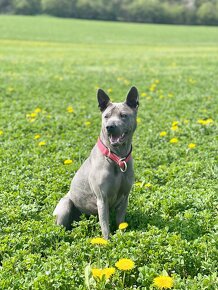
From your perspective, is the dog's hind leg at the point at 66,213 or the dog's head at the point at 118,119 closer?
the dog's head at the point at 118,119

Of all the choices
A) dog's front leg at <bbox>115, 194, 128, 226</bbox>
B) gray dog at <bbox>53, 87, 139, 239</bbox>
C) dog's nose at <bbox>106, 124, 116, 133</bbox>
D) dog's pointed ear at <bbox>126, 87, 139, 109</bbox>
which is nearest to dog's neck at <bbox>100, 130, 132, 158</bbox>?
gray dog at <bbox>53, 87, 139, 239</bbox>

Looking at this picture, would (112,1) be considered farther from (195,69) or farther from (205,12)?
(195,69)

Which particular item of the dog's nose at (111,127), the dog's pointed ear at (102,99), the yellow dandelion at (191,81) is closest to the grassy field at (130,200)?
the dog's nose at (111,127)

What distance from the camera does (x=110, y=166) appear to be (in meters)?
4.07

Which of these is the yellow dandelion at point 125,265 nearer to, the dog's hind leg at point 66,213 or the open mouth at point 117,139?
the open mouth at point 117,139

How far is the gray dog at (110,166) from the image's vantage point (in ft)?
12.9

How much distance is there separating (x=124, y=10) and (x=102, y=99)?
332 feet

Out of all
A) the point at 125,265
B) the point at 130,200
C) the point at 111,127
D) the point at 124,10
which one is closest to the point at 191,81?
the point at 130,200

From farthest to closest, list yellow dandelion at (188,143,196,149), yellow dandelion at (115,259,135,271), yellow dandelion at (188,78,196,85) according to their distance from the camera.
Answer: yellow dandelion at (188,78,196,85)
yellow dandelion at (188,143,196,149)
yellow dandelion at (115,259,135,271)

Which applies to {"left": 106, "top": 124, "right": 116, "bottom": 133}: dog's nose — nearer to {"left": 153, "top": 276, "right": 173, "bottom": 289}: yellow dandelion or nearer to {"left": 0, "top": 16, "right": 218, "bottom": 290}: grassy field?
{"left": 0, "top": 16, "right": 218, "bottom": 290}: grassy field

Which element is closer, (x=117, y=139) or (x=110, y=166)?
(x=117, y=139)

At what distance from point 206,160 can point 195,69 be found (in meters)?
13.7

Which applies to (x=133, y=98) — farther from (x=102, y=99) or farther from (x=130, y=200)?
(x=130, y=200)

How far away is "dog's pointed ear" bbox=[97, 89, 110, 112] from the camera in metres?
4.14
